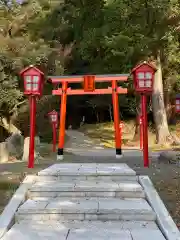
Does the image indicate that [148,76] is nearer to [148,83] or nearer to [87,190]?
[148,83]

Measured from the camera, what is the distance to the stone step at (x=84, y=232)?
498 cm

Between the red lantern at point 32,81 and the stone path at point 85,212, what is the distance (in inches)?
165

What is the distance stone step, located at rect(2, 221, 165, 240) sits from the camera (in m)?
4.98

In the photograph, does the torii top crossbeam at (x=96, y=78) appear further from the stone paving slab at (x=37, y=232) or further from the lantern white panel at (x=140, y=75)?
the stone paving slab at (x=37, y=232)

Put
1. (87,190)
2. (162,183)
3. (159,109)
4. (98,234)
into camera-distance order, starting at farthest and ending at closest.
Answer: (159,109), (162,183), (87,190), (98,234)

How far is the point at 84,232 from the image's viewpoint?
5.24 m

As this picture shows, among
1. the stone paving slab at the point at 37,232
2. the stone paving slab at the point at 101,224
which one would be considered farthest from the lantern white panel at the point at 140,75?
the stone paving slab at the point at 37,232

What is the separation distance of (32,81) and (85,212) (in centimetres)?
629

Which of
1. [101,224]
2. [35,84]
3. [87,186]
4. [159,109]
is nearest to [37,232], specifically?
[101,224]

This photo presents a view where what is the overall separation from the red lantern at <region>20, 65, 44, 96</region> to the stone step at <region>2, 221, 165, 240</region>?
6182 mm

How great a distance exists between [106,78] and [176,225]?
9607 mm

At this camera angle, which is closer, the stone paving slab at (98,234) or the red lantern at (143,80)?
the stone paving slab at (98,234)

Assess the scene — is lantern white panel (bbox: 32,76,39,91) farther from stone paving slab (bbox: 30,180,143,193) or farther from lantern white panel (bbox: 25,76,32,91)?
stone paving slab (bbox: 30,180,143,193)

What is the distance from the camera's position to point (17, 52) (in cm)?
2286
